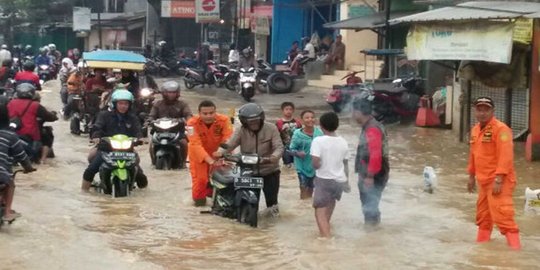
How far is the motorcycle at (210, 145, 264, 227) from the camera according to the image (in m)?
9.27

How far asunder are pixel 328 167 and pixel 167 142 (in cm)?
534

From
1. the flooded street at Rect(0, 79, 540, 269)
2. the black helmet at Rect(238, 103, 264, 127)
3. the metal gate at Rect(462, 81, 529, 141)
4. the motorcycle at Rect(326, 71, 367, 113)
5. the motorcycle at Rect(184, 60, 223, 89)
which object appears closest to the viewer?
the flooded street at Rect(0, 79, 540, 269)

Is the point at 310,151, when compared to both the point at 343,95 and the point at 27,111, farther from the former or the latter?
the point at 343,95

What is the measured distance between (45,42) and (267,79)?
30.5 meters

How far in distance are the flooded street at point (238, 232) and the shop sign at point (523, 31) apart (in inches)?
83.1

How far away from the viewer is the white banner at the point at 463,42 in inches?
564

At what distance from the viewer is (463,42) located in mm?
15078

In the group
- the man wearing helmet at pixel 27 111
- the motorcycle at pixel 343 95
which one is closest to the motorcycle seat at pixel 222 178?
the man wearing helmet at pixel 27 111

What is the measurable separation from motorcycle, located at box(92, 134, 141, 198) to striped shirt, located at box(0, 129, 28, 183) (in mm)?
2275

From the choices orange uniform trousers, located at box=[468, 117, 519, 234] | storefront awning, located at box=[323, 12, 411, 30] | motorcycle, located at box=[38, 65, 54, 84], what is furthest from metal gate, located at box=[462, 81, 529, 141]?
motorcycle, located at box=[38, 65, 54, 84]

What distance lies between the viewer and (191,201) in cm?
1104

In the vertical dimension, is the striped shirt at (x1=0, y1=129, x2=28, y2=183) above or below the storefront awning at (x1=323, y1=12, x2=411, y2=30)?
below

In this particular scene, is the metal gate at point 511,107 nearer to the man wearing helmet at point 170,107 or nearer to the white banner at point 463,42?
the white banner at point 463,42

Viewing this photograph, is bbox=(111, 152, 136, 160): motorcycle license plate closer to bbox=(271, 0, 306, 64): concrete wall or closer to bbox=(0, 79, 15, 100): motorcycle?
bbox=(0, 79, 15, 100): motorcycle
